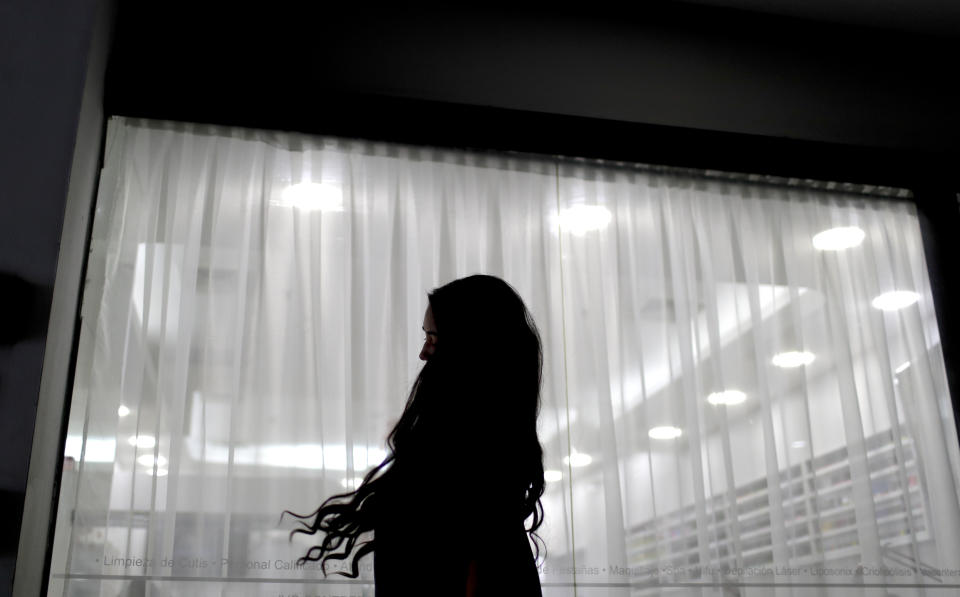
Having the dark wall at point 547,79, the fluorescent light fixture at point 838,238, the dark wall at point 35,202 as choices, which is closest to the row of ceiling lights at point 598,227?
the fluorescent light fixture at point 838,238

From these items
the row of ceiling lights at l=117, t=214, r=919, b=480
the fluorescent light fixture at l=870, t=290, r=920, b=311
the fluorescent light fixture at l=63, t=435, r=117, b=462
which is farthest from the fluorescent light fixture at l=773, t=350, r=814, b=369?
the fluorescent light fixture at l=63, t=435, r=117, b=462

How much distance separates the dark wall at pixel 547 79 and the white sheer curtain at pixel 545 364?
6.0 inches

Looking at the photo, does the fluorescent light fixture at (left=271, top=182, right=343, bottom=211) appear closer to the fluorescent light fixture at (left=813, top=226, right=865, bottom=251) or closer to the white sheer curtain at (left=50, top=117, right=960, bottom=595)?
the white sheer curtain at (left=50, top=117, right=960, bottom=595)

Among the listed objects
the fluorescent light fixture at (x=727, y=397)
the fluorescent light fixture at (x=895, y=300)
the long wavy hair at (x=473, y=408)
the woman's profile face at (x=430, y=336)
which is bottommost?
the long wavy hair at (x=473, y=408)

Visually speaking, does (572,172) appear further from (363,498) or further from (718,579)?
(363,498)

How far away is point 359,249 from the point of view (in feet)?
9.11

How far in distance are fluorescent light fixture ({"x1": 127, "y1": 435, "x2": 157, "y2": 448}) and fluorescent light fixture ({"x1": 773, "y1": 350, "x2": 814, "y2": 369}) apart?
6.30ft

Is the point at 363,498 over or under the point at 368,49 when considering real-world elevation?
under

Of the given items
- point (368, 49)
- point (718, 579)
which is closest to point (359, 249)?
point (368, 49)

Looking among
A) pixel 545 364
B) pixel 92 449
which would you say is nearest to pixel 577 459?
pixel 545 364

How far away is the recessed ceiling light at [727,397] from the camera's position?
2895mm

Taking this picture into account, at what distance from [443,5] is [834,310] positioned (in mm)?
1640

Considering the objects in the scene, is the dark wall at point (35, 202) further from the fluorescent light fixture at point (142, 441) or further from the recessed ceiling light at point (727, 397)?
the recessed ceiling light at point (727, 397)

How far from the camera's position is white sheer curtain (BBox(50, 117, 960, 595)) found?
8.07 feet
